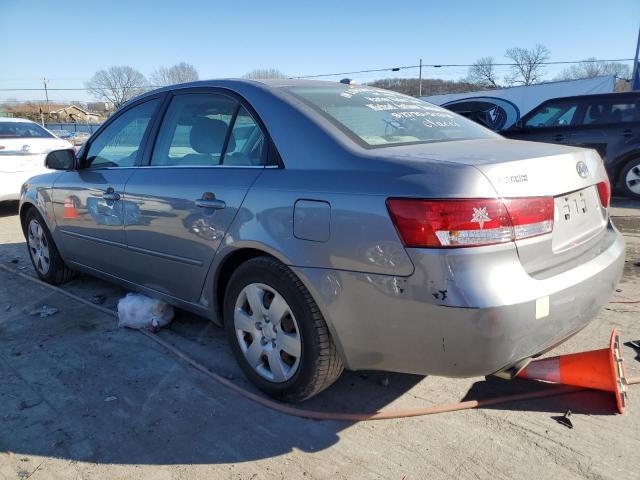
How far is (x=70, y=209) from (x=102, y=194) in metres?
0.60

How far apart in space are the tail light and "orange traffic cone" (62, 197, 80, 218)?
290 cm

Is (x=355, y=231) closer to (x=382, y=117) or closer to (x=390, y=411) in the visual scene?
(x=382, y=117)

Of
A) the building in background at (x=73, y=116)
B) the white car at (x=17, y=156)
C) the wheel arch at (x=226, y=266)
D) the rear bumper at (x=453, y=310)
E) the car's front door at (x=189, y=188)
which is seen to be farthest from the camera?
the building in background at (x=73, y=116)

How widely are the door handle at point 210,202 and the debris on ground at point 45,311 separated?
1.95 meters

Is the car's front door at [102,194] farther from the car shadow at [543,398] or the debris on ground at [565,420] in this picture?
the debris on ground at [565,420]

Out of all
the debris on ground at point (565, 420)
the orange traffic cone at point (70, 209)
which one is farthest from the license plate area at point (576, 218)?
the orange traffic cone at point (70, 209)

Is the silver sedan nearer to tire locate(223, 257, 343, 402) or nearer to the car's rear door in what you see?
tire locate(223, 257, 343, 402)

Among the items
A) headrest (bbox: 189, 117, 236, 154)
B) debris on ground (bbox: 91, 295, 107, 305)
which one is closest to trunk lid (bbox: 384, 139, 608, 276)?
headrest (bbox: 189, 117, 236, 154)

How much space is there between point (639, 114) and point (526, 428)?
753cm

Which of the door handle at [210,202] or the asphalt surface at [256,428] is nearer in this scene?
the asphalt surface at [256,428]

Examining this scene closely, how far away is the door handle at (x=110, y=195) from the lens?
137 inches

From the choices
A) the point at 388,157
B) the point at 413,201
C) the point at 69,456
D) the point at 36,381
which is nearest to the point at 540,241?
the point at 413,201

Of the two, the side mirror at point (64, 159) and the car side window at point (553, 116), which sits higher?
the car side window at point (553, 116)

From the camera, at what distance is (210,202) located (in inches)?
109
